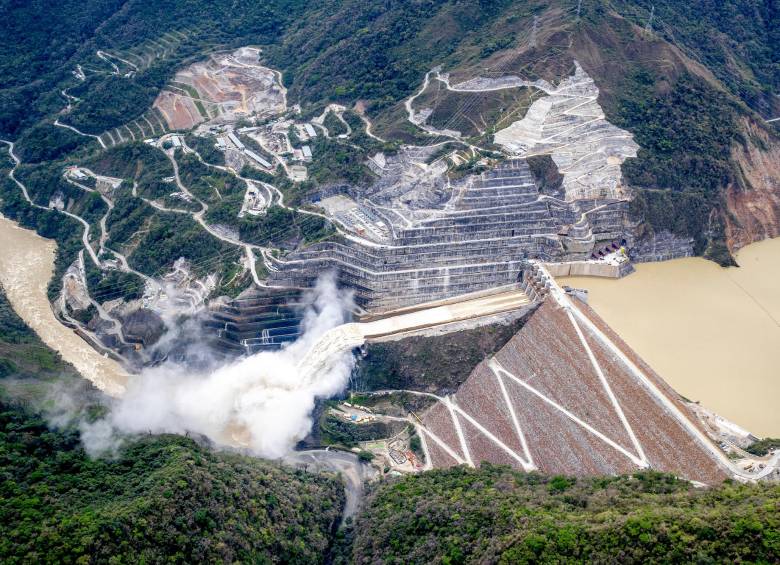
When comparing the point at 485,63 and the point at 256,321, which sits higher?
the point at 485,63

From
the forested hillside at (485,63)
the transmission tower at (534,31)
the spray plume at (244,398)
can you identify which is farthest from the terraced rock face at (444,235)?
the transmission tower at (534,31)

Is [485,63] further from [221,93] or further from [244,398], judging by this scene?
[244,398]

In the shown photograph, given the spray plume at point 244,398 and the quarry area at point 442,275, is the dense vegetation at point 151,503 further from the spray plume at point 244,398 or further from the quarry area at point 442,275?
the quarry area at point 442,275

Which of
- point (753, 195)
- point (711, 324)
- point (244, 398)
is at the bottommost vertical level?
point (244, 398)

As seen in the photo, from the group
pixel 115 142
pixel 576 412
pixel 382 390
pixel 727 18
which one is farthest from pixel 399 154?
pixel 727 18

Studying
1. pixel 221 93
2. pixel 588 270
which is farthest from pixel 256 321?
pixel 221 93

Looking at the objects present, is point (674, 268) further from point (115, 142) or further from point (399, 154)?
point (115, 142)
